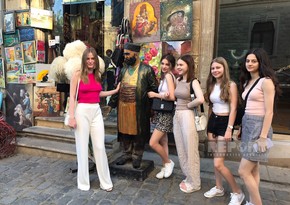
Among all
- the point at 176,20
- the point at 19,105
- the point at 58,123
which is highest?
the point at 176,20

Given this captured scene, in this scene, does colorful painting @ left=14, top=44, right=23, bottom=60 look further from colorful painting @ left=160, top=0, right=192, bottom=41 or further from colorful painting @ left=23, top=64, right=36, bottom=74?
colorful painting @ left=160, top=0, right=192, bottom=41

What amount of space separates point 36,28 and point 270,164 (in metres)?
5.49

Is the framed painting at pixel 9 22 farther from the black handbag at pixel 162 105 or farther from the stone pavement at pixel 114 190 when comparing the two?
the black handbag at pixel 162 105

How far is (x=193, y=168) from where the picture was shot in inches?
132

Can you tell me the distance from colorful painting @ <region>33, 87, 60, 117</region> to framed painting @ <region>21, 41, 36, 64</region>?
2.19 feet

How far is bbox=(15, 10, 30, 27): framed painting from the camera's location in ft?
18.7

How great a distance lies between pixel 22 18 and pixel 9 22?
367 millimetres

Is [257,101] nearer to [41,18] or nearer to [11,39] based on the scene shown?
[41,18]

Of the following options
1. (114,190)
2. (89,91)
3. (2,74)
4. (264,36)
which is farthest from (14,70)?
(264,36)

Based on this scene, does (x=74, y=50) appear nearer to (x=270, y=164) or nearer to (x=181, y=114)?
(x=181, y=114)

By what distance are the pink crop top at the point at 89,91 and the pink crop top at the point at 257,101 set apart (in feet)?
6.33

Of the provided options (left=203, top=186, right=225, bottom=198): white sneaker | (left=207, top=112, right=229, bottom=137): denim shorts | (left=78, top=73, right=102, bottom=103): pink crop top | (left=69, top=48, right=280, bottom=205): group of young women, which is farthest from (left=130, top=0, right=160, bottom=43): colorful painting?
(left=203, top=186, right=225, bottom=198): white sneaker

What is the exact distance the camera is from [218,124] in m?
2.99

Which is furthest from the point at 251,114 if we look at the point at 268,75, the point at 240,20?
the point at 240,20
